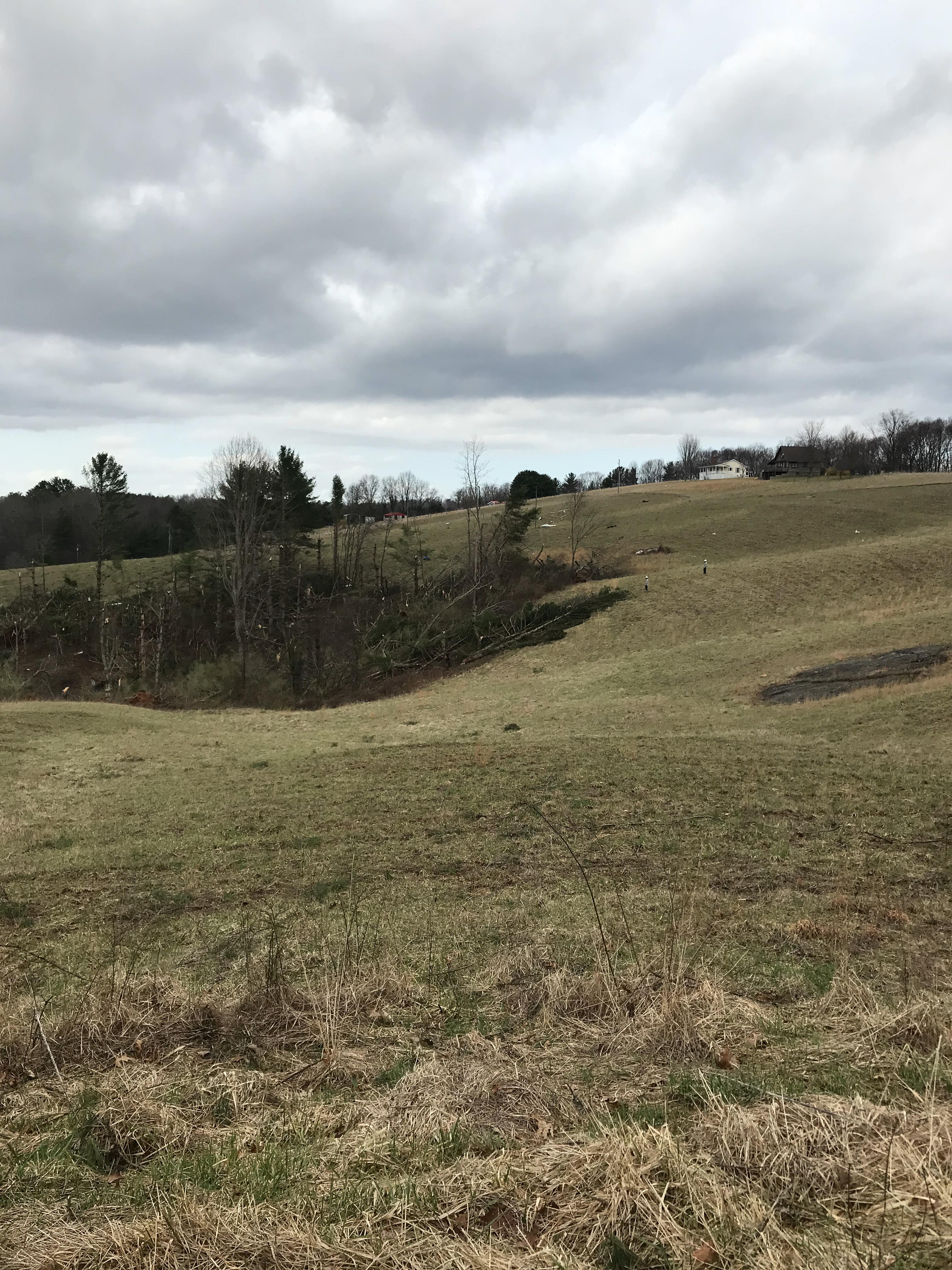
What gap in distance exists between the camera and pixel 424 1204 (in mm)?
3062

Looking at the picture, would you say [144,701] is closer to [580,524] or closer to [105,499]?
[105,499]

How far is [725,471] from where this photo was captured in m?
152

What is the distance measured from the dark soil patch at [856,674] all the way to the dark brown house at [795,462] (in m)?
112

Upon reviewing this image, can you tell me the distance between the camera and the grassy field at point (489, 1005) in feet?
9.59

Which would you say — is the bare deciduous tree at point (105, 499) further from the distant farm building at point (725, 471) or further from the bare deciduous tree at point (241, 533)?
the distant farm building at point (725, 471)

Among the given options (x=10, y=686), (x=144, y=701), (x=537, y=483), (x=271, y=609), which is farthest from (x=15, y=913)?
(x=537, y=483)

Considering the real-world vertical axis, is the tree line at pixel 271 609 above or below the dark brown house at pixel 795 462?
below

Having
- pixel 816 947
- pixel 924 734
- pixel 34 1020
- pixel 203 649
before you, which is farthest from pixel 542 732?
pixel 203 649

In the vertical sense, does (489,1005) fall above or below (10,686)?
above

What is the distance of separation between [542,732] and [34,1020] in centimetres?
1848

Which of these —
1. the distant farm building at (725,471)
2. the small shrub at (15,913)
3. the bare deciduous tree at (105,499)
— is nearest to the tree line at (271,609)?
the bare deciduous tree at (105,499)

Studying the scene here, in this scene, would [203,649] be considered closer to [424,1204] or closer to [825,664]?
[825,664]

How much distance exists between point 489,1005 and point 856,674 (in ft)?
74.6

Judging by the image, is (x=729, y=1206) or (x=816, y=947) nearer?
(x=729, y=1206)
